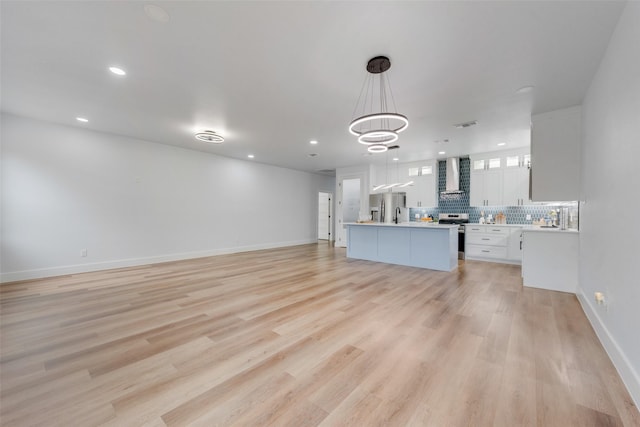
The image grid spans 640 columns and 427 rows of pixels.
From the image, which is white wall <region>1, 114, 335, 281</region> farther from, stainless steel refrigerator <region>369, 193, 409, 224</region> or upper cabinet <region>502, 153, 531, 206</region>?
upper cabinet <region>502, 153, 531, 206</region>

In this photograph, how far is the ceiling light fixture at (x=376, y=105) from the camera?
2.74m

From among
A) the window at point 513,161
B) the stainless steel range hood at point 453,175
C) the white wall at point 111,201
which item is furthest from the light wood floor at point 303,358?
the stainless steel range hood at point 453,175

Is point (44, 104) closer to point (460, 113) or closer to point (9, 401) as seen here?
point (9, 401)

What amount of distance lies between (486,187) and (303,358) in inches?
263

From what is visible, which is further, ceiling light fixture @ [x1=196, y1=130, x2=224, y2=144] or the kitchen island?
the kitchen island

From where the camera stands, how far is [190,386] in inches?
67.3

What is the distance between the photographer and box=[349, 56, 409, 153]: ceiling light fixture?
2.74 m

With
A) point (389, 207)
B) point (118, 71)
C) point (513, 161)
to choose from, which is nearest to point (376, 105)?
point (118, 71)

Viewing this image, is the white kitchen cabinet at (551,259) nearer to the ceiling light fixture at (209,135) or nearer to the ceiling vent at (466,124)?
the ceiling vent at (466,124)

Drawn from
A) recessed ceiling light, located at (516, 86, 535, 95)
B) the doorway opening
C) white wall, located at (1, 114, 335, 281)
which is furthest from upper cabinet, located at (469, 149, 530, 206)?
white wall, located at (1, 114, 335, 281)

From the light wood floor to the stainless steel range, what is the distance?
113 inches

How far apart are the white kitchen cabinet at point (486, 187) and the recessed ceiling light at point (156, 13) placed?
7.27 metres

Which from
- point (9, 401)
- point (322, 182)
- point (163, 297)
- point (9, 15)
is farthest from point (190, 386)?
point (322, 182)

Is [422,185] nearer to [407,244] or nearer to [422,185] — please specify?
[422,185]
